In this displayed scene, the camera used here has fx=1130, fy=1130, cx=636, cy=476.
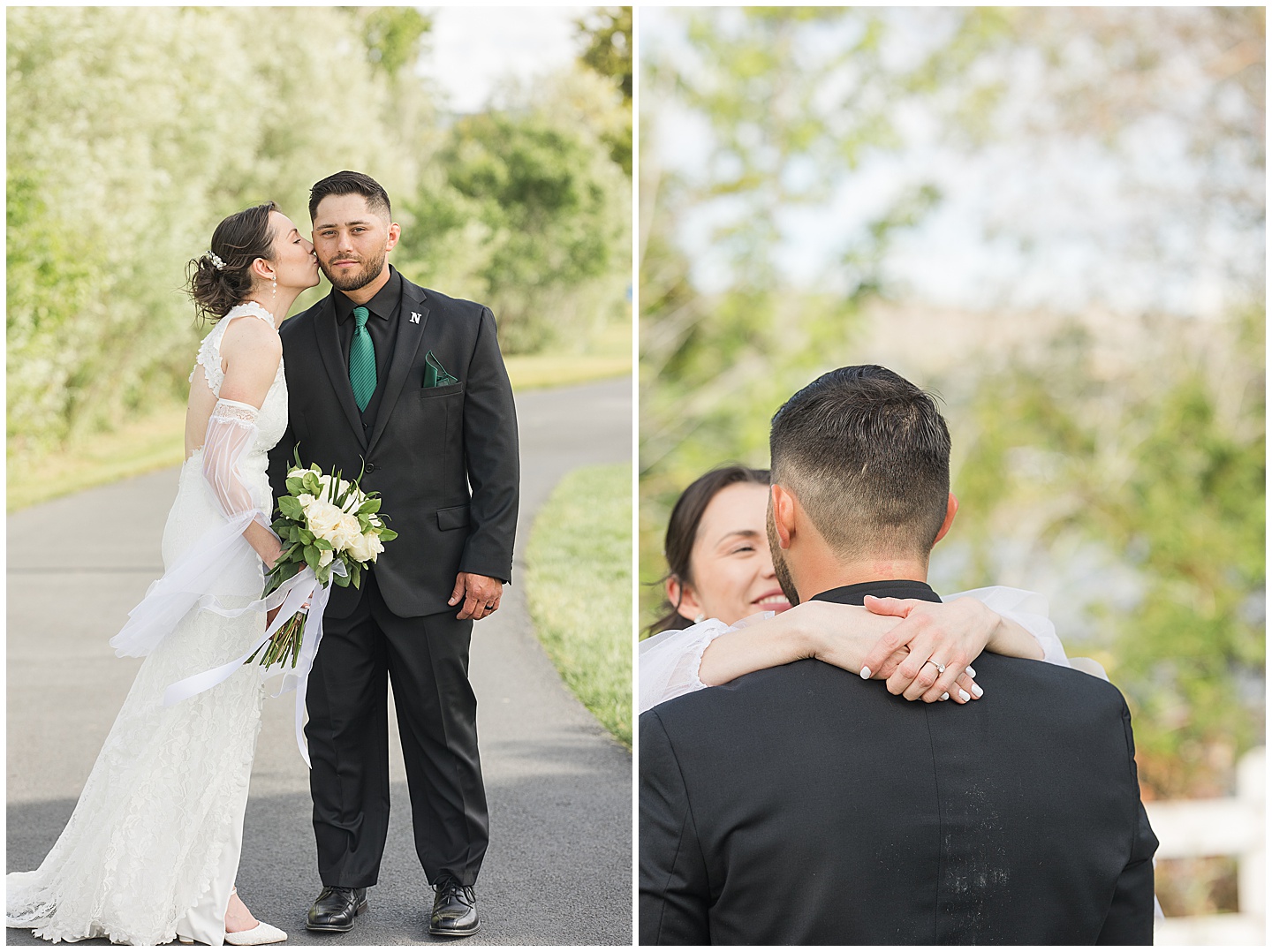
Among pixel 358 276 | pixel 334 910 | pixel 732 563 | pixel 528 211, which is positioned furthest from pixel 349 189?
pixel 528 211

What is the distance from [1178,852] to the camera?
18.2 ft

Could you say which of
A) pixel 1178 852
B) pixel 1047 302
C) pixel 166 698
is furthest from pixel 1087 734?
pixel 1047 302

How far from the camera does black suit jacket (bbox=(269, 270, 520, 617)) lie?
112 inches

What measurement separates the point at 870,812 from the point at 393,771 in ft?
10.8

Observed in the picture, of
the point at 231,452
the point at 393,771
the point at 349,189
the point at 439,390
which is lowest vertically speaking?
the point at 393,771

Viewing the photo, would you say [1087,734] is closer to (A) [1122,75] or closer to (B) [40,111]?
(A) [1122,75]

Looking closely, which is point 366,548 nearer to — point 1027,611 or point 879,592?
point 879,592

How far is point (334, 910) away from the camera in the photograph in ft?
9.70

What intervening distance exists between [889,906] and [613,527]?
21.8 feet

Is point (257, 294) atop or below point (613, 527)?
atop

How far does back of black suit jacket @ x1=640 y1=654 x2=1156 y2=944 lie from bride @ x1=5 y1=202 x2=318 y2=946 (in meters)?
1.47

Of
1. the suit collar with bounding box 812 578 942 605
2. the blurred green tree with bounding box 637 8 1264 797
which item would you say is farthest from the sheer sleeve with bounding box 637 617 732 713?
the blurred green tree with bounding box 637 8 1264 797

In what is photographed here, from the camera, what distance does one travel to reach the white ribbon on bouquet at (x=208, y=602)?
274cm

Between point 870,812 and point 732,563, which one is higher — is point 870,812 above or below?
below
